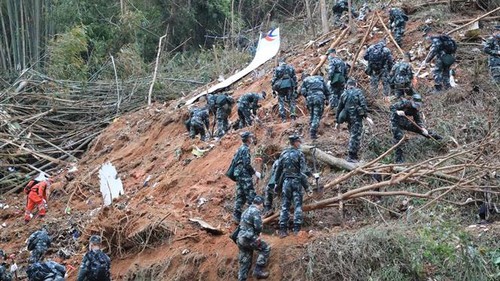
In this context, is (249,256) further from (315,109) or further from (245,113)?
(245,113)

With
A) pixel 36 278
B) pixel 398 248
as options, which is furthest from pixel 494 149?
pixel 36 278

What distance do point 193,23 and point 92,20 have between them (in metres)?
4.34

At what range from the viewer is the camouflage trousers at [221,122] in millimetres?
15312

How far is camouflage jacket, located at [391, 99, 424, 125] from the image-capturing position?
38.6 feet

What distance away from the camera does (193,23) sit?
2959 centimetres

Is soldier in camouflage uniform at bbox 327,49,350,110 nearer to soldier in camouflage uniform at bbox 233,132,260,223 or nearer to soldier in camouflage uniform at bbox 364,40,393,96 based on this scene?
soldier in camouflage uniform at bbox 364,40,393,96

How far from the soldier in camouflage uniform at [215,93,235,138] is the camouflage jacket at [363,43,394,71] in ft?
10.2

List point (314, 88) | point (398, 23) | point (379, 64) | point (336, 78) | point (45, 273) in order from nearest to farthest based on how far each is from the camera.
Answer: point (45, 273) → point (314, 88) → point (336, 78) → point (379, 64) → point (398, 23)

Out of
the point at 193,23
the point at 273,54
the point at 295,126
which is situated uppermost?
the point at 295,126

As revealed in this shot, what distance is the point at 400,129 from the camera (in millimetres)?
11938

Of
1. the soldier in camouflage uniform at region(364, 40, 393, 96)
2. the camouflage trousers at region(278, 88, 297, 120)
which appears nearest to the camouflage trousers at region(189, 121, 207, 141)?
the camouflage trousers at region(278, 88, 297, 120)

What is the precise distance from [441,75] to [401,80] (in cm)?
210

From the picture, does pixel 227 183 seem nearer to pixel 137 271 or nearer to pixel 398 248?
pixel 137 271

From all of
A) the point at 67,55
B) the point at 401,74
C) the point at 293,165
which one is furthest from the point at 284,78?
the point at 67,55
